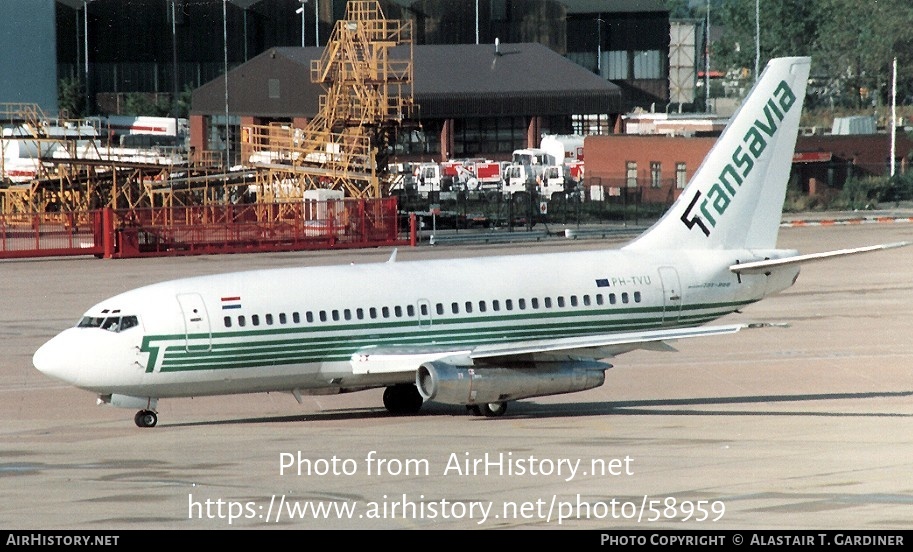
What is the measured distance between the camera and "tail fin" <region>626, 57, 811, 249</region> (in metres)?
37.9

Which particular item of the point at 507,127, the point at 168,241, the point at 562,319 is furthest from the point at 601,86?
the point at 562,319

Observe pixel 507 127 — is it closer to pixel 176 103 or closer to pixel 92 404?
pixel 176 103

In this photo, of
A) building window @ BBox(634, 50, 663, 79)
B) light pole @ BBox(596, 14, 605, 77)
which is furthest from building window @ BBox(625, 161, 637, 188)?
building window @ BBox(634, 50, 663, 79)

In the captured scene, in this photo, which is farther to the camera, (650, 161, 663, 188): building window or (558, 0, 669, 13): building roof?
(558, 0, 669, 13): building roof

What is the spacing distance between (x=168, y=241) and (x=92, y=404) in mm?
41198

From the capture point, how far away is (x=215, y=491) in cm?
2428

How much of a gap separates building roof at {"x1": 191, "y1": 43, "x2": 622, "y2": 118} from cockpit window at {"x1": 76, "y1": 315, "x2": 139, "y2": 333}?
8441 cm

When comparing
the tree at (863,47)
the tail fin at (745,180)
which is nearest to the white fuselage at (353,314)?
the tail fin at (745,180)

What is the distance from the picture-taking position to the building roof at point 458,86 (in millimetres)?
118312

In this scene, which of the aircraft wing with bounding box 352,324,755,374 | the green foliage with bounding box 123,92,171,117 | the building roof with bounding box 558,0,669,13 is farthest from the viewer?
the green foliage with bounding box 123,92,171,117

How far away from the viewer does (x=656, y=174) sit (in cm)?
10544

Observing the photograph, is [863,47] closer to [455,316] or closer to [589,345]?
[455,316]

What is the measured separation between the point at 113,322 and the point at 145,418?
246cm

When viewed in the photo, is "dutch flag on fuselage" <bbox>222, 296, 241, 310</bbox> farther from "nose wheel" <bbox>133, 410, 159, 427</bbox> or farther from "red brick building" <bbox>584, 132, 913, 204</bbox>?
"red brick building" <bbox>584, 132, 913, 204</bbox>
